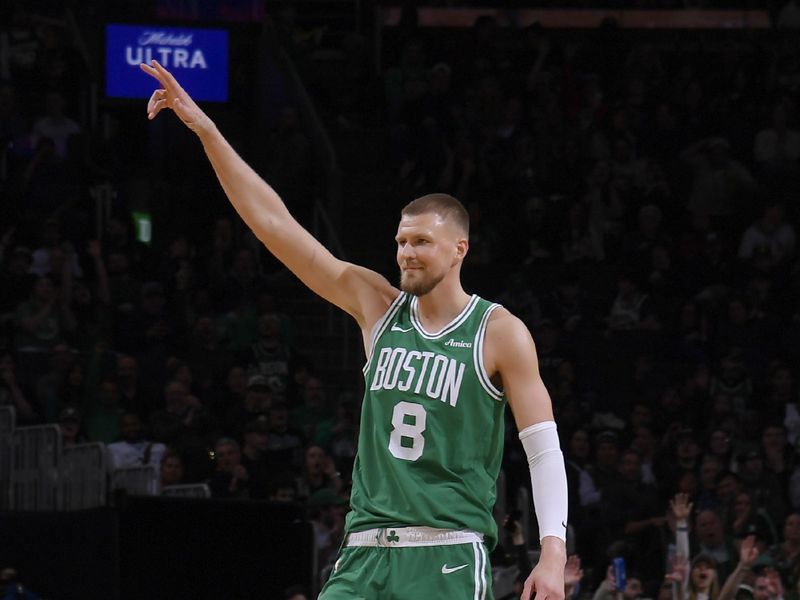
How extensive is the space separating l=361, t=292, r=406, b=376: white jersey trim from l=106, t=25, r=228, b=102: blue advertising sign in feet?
40.2

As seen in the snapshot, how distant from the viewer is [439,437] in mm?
5516

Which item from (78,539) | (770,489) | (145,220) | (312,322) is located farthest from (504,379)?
(145,220)

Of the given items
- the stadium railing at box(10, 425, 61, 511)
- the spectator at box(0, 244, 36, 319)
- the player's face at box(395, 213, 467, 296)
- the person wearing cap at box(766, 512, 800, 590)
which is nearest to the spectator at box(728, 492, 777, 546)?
the person wearing cap at box(766, 512, 800, 590)

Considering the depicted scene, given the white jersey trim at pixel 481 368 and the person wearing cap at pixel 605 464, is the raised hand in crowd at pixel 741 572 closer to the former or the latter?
the person wearing cap at pixel 605 464

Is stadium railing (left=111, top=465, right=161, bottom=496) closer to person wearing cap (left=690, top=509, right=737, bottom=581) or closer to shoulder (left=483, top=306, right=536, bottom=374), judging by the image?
person wearing cap (left=690, top=509, right=737, bottom=581)

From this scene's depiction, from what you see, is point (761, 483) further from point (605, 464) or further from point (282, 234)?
point (282, 234)

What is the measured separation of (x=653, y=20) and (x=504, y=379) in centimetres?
1639

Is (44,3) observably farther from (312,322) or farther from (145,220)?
(312,322)

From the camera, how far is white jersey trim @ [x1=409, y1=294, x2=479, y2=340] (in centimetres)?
567

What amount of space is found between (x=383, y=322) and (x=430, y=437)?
49 cm

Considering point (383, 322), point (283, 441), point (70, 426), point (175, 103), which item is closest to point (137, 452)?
point (70, 426)

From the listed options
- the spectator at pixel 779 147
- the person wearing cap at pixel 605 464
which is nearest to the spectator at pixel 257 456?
the person wearing cap at pixel 605 464

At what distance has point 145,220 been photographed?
64.7 feet

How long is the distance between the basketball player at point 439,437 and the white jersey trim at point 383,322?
24mm
